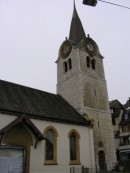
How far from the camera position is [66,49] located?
3669 cm

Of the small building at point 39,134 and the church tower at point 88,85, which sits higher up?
the church tower at point 88,85

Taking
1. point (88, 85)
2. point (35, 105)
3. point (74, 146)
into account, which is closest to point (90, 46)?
point (88, 85)

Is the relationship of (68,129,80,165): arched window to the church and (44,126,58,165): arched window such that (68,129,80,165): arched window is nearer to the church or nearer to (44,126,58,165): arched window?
the church

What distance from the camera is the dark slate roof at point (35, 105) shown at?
22203 millimetres

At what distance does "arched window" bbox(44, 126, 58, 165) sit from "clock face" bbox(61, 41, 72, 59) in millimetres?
15455

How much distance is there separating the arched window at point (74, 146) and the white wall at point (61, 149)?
0.45 m

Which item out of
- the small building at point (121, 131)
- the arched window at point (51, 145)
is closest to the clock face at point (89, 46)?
the arched window at point (51, 145)

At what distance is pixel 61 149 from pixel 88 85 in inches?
450

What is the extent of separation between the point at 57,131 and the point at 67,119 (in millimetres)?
2063

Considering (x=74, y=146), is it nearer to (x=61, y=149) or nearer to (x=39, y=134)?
(x=61, y=149)

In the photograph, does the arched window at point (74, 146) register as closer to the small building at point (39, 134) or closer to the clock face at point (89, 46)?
the small building at point (39, 134)

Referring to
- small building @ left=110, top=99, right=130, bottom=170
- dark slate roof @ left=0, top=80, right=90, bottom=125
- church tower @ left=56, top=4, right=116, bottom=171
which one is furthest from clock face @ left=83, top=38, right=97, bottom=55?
small building @ left=110, top=99, right=130, bottom=170

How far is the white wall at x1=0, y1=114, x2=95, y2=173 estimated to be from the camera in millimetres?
20969

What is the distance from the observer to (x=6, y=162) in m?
19.3
